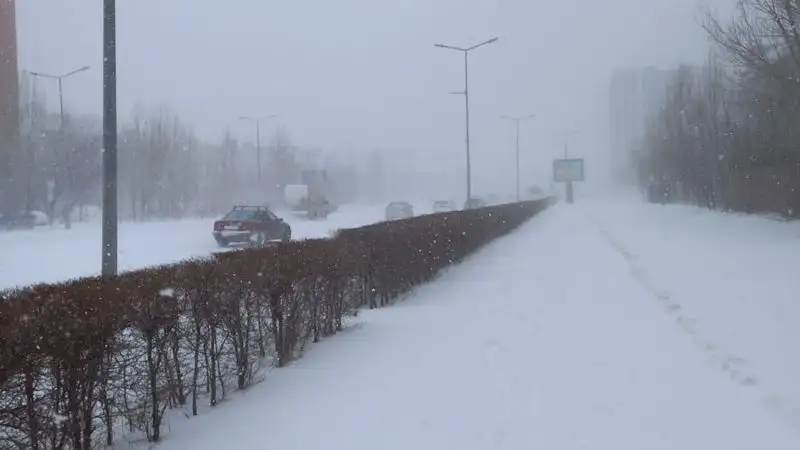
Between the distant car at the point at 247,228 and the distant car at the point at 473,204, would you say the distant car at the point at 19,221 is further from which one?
the distant car at the point at 473,204

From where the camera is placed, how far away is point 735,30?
26.1 m

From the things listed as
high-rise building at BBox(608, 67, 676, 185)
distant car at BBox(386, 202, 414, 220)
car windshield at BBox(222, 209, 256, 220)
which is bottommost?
car windshield at BBox(222, 209, 256, 220)

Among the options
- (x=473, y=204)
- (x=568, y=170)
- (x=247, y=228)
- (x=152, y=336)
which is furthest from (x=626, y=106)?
(x=152, y=336)

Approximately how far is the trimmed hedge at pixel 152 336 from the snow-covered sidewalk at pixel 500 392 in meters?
0.28

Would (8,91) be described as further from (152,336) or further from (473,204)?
(473,204)

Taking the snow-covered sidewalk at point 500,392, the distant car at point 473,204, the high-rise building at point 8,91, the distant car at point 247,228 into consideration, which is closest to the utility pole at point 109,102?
the snow-covered sidewalk at point 500,392

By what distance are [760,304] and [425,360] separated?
556 cm

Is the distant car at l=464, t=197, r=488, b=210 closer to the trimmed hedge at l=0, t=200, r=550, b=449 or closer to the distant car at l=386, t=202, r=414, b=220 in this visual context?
the distant car at l=386, t=202, r=414, b=220

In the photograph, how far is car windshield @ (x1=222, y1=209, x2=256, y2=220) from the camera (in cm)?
2870

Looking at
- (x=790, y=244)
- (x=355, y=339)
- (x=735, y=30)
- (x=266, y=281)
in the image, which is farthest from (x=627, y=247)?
(x=266, y=281)

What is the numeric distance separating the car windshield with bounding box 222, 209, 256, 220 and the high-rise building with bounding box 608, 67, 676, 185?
335 ft

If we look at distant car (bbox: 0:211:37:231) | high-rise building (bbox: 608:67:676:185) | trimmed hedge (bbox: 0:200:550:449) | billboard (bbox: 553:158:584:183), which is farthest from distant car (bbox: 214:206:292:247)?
high-rise building (bbox: 608:67:676:185)

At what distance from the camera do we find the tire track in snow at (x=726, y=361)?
6.18m

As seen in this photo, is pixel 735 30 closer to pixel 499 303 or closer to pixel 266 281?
pixel 499 303
